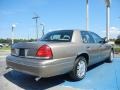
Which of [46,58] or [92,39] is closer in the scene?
[46,58]

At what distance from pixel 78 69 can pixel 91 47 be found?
108 cm

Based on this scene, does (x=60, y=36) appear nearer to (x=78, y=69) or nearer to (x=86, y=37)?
(x=86, y=37)

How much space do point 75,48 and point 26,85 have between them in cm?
167

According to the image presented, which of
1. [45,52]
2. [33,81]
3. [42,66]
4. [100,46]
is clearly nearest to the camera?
[42,66]

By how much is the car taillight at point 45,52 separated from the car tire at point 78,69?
101 centimetres

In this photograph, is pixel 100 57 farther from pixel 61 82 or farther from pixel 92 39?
pixel 61 82

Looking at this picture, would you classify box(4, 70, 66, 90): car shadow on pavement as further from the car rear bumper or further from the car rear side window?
the car rear side window

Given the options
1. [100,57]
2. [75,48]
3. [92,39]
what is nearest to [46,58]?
[75,48]

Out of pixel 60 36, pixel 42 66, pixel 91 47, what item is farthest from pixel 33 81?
pixel 91 47

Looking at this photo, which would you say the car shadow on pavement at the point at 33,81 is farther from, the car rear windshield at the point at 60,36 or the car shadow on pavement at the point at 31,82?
the car rear windshield at the point at 60,36

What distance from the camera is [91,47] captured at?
20.0 feet

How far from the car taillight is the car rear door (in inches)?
63.1

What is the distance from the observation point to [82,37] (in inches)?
229

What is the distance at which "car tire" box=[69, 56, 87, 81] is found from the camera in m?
5.19
